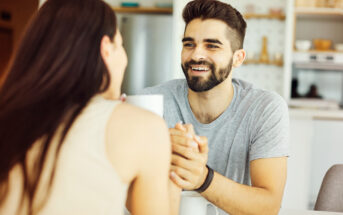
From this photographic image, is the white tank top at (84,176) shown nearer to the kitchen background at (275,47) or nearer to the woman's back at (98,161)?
the woman's back at (98,161)

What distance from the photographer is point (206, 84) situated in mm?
1529

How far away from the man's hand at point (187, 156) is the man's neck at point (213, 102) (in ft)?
1.76

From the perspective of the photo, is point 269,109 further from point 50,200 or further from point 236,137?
point 50,200

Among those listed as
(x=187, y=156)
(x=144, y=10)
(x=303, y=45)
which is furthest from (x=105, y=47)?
(x=144, y=10)

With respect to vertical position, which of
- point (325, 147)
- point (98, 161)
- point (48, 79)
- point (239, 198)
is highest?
point (48, 79)

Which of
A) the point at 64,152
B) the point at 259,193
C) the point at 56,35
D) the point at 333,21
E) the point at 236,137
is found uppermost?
the point at 333,21

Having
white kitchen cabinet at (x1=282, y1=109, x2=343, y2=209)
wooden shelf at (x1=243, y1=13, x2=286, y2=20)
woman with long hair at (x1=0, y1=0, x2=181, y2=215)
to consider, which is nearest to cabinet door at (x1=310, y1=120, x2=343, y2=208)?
white kitchen cabinet at (x1=282, y1=109, x2=343, y2=209)

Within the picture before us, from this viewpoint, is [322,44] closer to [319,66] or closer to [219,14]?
[319,66]

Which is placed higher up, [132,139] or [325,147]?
[132,139]

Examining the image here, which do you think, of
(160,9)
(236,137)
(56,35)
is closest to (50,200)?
(56,35)

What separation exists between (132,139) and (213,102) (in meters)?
0.89

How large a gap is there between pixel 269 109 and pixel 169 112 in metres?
0.38

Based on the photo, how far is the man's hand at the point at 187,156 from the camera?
99 cm

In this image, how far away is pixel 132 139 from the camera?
27.1 inches
